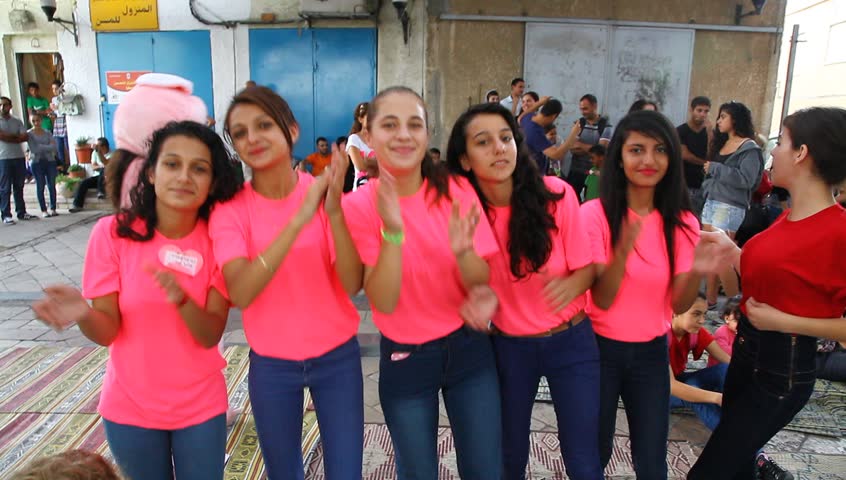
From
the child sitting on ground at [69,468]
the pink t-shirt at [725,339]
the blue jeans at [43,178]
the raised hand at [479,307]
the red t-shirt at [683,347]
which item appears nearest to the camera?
the child sitting on ground at [69,468]

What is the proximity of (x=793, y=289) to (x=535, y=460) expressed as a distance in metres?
1.52

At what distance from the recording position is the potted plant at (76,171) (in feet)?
32.8

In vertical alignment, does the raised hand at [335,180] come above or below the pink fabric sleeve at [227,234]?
above

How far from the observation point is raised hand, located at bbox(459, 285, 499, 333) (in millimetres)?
1720

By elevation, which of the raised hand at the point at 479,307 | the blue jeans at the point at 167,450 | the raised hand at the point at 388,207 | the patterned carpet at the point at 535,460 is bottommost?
the patterned carpet at the point at 535,460

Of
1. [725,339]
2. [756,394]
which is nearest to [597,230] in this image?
[756,394]

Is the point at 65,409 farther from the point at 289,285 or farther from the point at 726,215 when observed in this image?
the point at 726,215

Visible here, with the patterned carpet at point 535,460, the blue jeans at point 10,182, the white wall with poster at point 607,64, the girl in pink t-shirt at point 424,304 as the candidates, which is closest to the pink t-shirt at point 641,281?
the girl in pink t-shirt at point 424,304

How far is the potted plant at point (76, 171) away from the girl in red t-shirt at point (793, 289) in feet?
36.4

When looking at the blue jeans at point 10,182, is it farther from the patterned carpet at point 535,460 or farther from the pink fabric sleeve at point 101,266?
the pink fabric sleeve at point 101,266

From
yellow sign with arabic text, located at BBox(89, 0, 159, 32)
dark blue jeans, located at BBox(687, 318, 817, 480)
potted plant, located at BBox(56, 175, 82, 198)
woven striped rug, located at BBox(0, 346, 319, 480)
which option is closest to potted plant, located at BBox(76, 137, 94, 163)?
potted plant, located at BBox(56, 175, 82, 198)

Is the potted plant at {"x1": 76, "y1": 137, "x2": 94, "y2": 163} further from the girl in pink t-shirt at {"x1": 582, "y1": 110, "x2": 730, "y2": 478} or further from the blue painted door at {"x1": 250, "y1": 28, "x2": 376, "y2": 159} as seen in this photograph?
the girl in pink t-shirt at {"x1": 582, "y1": 110, "x2": 730, "y2": 478}

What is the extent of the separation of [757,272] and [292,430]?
68.5 inches

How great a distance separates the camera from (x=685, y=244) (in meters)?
2.05
